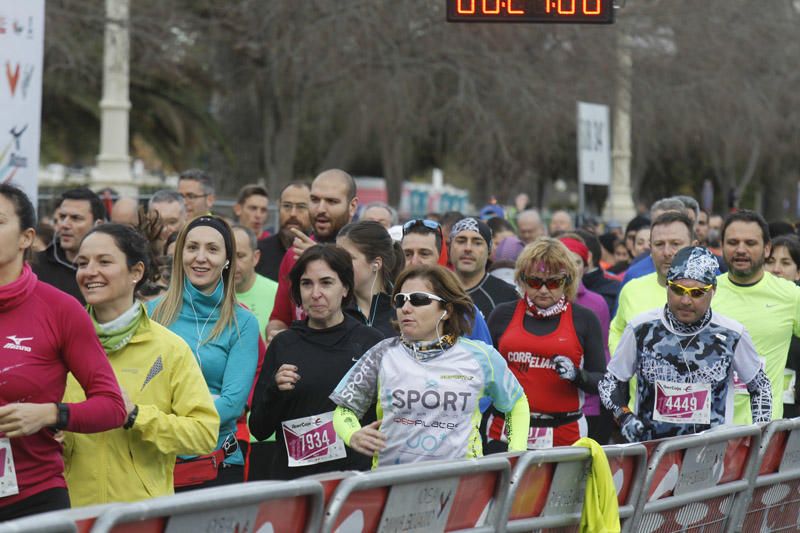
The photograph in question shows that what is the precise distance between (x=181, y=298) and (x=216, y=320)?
0.20 m

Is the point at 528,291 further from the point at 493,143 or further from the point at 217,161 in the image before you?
the point at 217,161

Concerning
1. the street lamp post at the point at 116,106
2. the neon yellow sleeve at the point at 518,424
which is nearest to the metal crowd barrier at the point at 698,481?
the neon yellow sleeve at the point at 518,424

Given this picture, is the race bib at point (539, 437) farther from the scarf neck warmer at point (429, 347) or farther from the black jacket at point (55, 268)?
the black jacket at point (55, 268)

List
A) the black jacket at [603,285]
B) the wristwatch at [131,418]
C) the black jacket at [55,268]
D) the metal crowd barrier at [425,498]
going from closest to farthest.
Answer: the metal crowd barrier at [425,498], the wristwatch at [131,418], the black jacket at [55,268], the black jacket at [603,285]

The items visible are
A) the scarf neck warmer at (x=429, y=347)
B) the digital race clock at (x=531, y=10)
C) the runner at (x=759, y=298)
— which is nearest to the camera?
the scarf neck warmer at (x=429, y=347)

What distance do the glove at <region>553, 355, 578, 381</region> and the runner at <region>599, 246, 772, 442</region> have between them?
49 cm

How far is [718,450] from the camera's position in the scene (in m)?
6.39

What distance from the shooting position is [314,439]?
6.25 m

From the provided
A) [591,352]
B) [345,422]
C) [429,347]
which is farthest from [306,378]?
[591,352]

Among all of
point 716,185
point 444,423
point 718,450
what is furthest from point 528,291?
point 716,185

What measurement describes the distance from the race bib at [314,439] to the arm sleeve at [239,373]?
0.24m

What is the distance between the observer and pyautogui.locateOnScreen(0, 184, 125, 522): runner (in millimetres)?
4586

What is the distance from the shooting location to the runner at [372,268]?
711 centimetres

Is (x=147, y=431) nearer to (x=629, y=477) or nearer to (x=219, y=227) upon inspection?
(x=219, y=227)
